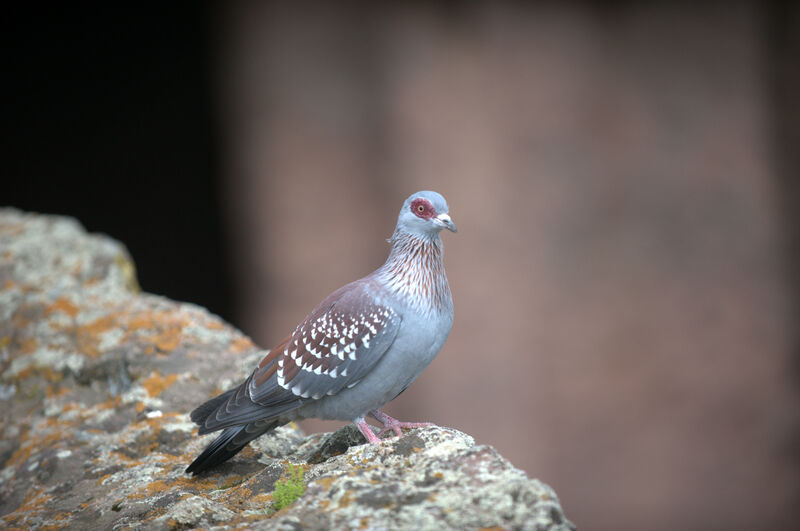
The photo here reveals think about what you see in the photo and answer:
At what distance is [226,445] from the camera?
9.66ft

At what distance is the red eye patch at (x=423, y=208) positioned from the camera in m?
3.18

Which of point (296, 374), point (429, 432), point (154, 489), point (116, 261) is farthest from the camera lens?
point (116, 261)

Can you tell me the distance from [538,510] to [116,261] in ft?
10.7

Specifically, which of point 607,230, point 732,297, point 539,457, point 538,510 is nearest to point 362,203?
point 607,230

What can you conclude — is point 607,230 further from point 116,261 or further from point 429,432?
point 429,432

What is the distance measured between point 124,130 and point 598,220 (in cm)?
589

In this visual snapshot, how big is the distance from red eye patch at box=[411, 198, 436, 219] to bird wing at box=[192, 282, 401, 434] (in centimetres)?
43

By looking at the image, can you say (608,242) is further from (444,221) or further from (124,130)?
(124,130)

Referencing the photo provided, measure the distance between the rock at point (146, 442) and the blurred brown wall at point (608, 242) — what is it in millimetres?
3322

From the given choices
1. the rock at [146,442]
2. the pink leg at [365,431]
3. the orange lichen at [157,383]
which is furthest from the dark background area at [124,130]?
the pink leg at [365,431]

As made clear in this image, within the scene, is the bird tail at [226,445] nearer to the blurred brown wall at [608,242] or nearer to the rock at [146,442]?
the rock at [146,442]

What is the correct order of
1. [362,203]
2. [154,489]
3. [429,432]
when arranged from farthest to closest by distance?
1. [362,203]
2. [154,489]
3. [429,432]

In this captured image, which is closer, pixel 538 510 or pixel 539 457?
pixel 538 510

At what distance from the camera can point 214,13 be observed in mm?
7836
